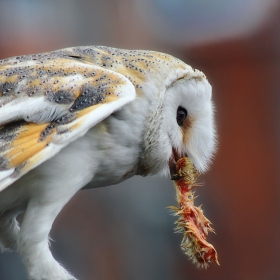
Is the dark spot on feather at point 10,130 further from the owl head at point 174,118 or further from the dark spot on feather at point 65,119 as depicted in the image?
the owl head at point 174,118

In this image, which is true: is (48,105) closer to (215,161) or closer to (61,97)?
(61,97)

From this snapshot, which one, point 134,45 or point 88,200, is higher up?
point 134,45

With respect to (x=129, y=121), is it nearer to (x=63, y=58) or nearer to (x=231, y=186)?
(x=63, y=58)

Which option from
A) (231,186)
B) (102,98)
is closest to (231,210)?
(231,186)

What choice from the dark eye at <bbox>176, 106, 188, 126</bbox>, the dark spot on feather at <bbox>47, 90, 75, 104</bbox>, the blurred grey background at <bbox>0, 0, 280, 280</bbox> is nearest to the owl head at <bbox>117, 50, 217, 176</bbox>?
the dark eye at <bbox>176, 106, 188, 126</bbox>

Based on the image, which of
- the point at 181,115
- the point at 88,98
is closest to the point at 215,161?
the point at 181,115

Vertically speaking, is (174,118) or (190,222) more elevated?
(174,118)
